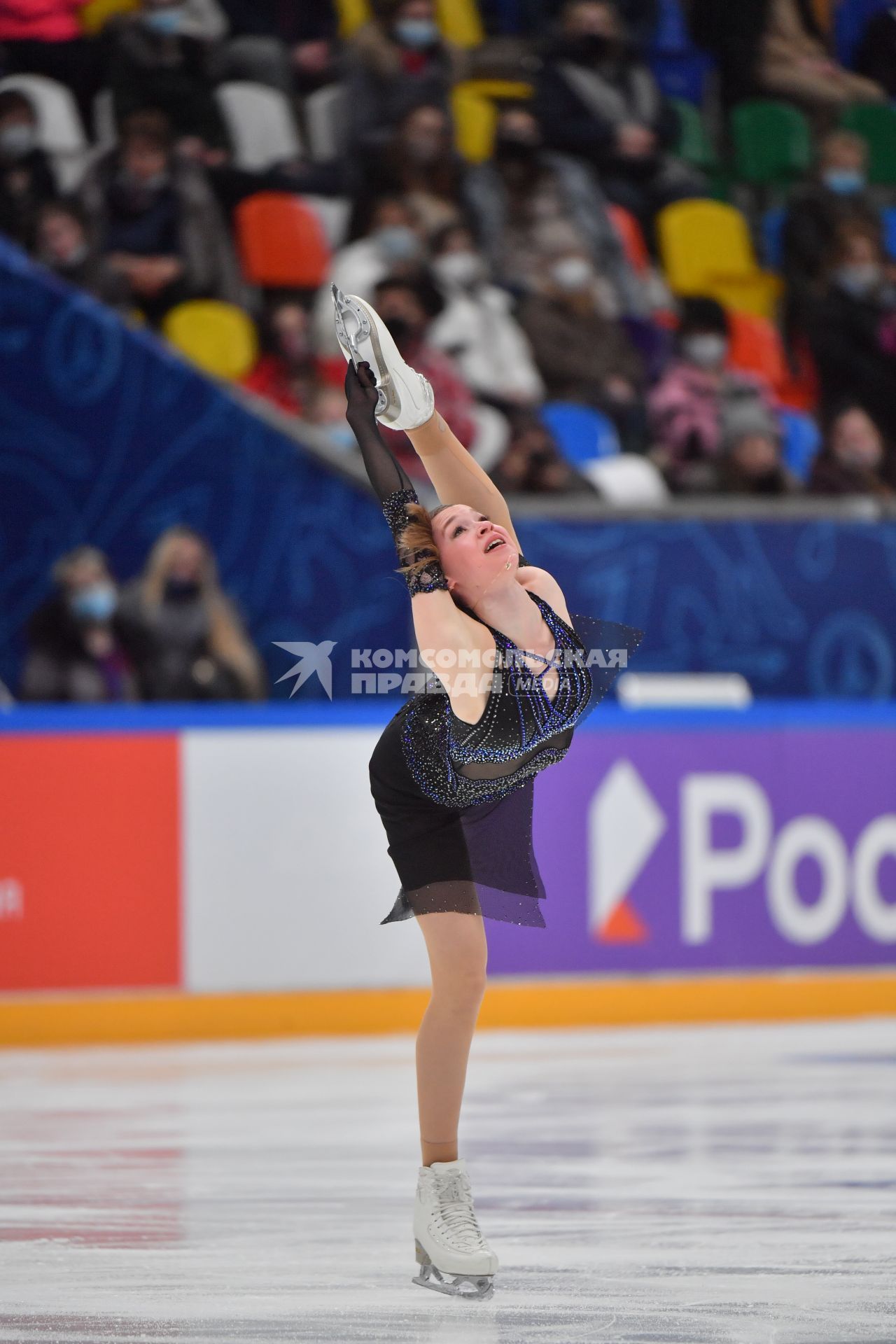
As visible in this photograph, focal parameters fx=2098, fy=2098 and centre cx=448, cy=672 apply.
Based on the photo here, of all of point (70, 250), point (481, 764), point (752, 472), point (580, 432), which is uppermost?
point (70, 250)

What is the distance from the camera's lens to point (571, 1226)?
3.71 metres

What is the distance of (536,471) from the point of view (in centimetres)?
782

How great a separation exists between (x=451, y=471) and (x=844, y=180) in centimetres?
814

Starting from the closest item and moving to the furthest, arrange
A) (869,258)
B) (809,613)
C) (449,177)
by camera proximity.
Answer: (809,613)
(449,177)
(869,258)

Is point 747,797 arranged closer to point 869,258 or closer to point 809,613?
point 809,613

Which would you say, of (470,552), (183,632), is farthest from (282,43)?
(470,552)

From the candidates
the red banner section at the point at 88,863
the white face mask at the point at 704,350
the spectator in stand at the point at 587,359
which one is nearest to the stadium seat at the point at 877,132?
the white face mask at the point at 704,350

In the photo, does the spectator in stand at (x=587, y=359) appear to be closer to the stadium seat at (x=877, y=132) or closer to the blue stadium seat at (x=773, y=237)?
the blue stadium seat at (x=773, y=237)

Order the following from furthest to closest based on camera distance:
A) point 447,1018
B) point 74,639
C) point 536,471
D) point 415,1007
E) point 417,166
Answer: point 417,166 < point 536,471 < point 74,639 < point 415,1007 < point 447,1018

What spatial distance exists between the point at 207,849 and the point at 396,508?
3.40m

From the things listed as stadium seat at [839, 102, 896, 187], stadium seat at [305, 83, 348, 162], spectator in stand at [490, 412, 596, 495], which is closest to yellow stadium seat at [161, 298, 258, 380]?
spectator in stand at [490, 412, 596, 495]

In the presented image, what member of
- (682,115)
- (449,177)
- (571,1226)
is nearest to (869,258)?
(682,115)

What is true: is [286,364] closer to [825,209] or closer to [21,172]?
[21,172]

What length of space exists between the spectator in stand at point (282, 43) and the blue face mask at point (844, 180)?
270cm
